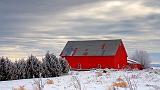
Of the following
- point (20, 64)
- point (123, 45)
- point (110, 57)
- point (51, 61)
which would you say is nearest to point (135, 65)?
point (123, 45)

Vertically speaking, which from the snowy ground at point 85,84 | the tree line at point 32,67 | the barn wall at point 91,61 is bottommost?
the snowy ground at point 85,84

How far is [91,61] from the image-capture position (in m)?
76.1

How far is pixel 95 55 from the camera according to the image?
76.1 meters

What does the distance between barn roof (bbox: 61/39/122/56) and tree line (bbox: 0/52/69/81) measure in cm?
3682

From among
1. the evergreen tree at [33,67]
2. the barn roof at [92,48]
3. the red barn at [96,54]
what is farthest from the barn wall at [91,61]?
the evergreen tree at [33,67]

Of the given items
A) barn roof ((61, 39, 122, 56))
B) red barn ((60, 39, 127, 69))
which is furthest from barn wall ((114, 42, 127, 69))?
barn roof ((61, 39, 122, 56))

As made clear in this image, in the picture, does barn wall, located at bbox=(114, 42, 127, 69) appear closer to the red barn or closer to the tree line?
the red barn

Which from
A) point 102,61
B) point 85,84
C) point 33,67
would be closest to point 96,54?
point 102,61

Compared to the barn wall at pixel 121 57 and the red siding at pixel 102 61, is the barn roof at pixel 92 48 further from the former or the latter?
the barn wall at pixel 121 57

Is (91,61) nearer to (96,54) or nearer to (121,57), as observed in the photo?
(96,54)

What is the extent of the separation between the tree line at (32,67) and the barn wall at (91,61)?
3518 cm

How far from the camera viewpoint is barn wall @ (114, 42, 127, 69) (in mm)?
75188

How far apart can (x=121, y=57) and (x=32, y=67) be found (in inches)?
1810

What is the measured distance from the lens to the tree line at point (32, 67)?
103 feet
